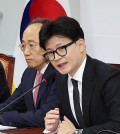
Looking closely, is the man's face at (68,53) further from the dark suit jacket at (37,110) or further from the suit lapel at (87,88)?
the dark suit jacket at (37,110)

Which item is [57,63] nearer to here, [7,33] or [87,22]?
[87,22]

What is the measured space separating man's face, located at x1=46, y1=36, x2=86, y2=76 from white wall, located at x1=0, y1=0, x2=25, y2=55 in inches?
89.9

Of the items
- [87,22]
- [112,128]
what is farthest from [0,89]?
[112,128]

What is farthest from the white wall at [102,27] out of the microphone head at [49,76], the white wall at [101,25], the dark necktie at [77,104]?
the dark necktie at [77,104]

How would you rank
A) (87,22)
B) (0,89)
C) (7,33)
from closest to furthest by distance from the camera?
(0,89)
(87,22)
(7,33)

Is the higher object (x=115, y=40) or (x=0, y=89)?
(x=115, y=40)

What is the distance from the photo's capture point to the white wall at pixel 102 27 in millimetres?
2537

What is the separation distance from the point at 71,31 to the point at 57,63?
16 cm

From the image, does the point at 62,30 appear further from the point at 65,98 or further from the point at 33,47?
the point at 33,47

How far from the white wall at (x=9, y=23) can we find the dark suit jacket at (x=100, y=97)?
2.27 metres

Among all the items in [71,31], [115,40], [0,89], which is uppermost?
[71,31]

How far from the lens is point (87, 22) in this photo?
2746 millimetres

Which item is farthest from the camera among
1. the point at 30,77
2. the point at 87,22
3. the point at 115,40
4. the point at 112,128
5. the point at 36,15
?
the point at 36,15

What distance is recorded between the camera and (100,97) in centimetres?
141
